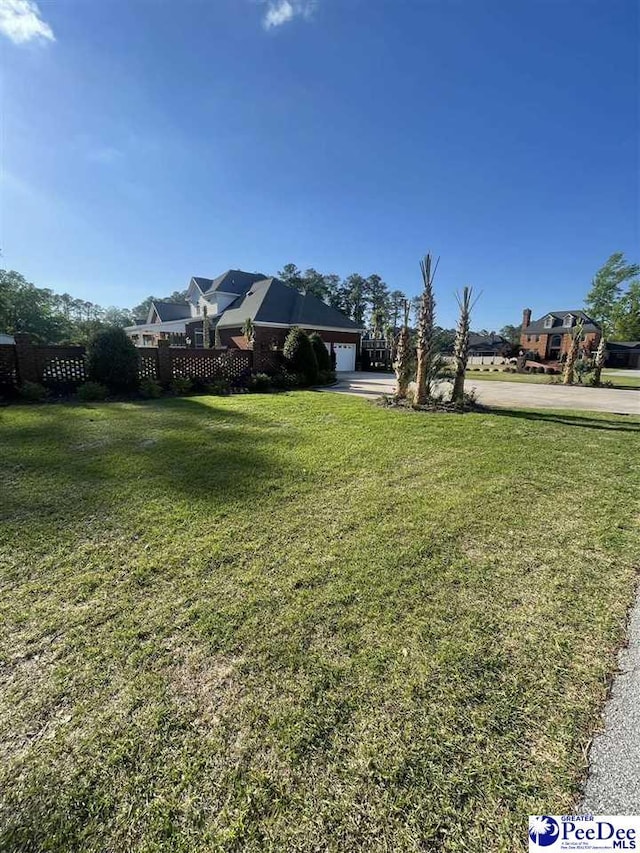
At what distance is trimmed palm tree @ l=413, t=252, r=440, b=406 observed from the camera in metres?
8.78

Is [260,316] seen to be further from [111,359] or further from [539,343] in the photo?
[539,343]

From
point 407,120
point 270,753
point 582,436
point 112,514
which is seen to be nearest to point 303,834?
point 270,753

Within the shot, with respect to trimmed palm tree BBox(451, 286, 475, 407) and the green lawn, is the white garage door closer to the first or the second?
the green lawn

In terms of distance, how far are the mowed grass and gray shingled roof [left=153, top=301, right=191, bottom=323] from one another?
1368 inches

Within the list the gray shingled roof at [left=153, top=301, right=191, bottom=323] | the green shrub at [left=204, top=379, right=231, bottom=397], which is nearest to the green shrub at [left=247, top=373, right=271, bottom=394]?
the green shrub at [left=204, top=379, right=231, bottom=397]

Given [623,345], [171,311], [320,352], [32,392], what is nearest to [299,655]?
[32,392]

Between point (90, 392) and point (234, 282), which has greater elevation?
point (234, 282)

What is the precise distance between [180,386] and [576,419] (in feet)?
35.6

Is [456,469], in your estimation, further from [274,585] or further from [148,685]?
[148,685]

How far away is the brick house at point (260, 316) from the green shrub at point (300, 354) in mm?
1403

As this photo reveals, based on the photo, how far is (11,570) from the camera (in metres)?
2.53

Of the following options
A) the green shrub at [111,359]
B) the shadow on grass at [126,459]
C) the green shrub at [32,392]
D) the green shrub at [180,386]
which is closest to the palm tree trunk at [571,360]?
the shadow on grass at [126,459]

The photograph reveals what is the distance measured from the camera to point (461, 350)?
31.3 ft

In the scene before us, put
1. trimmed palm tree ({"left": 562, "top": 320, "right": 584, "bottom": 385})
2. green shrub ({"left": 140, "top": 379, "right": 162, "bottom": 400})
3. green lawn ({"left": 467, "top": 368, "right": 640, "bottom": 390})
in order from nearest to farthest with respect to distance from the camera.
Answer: green shrub ({"left": 140, "top": 379, "right": 162, "bottom": 400}), trimmed palm tree ({"left": 562, "top": 320, "right": 584, "bottom": 385}), green lawn ({"left": 467, "top": 368, "right": 640, "bottom": 390})
